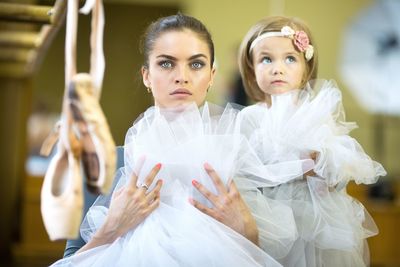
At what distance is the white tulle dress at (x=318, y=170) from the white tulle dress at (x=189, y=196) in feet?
0.08

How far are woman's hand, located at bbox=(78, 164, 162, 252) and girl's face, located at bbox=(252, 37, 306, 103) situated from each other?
23 centimetres

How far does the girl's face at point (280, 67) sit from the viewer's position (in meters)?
1.08

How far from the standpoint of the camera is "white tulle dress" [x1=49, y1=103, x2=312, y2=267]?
949 millimetres

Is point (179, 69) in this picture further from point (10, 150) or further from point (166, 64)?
point (10, 150)

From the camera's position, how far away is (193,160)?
1.00 meters

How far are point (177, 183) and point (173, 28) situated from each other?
23cm

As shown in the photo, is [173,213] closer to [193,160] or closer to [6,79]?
[193,160]

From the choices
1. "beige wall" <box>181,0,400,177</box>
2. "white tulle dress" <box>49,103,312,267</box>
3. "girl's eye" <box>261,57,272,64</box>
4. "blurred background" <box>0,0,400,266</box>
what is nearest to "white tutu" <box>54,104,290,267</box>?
"white tulle dress" <box>49,103,312,267</box>

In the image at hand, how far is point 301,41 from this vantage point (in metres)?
1.07

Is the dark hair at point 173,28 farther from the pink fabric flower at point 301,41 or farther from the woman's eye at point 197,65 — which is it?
the pink fabric flower at point 301,41

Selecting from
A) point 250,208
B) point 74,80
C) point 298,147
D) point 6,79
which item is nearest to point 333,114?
point 298,147

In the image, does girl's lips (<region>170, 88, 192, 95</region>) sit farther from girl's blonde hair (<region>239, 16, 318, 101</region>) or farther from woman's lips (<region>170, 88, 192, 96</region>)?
girl's blonde hair (<region>239, 16, 318, 101</region>)

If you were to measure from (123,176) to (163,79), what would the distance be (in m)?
0.15

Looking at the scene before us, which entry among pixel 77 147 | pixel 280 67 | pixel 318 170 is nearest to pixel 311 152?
pixel 318 170
